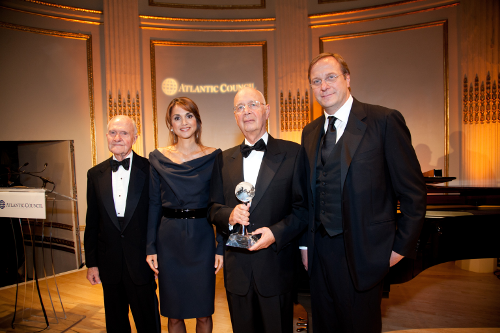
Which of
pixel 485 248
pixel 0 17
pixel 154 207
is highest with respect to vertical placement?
pixel 0 17

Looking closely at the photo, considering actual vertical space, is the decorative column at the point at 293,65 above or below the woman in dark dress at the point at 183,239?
above

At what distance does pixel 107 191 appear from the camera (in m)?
2.23

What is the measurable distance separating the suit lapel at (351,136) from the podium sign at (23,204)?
248cm

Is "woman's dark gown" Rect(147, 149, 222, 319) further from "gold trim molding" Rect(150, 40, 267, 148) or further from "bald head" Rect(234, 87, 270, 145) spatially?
"gold trim molding" Rect(150, 40, 267, 148)

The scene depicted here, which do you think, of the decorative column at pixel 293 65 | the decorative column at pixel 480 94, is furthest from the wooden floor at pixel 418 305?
the decorative column at pixel 293 65

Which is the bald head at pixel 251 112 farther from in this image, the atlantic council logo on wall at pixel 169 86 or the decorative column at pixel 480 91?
the decorative column at pixel 480 91

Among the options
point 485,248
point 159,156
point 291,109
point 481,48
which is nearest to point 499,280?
point 485,248

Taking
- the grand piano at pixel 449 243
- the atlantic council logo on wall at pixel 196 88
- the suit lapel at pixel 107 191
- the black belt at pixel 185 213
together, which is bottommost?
the grand piano at pixel 449 243

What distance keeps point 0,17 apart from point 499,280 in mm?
8139

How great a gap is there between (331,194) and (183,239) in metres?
1.05

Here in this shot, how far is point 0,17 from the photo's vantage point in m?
4.76

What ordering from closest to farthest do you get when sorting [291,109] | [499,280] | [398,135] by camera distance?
[398,135] → [499,280] → [291,109]

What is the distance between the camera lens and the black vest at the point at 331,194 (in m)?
1.67

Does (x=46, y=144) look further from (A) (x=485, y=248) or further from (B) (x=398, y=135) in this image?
(A) (x=485, y=248)
